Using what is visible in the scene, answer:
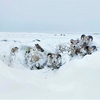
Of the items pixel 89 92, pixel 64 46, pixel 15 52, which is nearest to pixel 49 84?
pixel 89 92

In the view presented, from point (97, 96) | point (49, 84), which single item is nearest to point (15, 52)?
point (49, 84)

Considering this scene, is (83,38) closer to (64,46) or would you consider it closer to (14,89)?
(64,46)

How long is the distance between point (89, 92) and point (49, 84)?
41.8 inches

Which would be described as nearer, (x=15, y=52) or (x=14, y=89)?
(x=14, y=89)

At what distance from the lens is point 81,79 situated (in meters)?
3.23

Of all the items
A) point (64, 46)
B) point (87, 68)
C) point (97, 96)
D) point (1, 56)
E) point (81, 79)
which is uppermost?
point (64, 46)

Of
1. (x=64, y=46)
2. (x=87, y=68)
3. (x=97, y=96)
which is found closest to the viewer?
(x=97, y=96)

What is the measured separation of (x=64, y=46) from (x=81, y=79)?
3.10 metres

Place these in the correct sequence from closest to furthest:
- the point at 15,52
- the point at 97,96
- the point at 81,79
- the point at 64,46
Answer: the point at 97,96 → the point at 81,79 → the point at 15,52 → the point at 64,46

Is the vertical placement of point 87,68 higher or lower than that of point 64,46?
lower

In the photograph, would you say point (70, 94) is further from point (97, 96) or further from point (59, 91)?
point (97, 96)

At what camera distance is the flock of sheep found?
4.97 meters

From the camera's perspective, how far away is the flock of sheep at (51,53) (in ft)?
16.3

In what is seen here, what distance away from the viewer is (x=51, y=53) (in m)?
5.04
